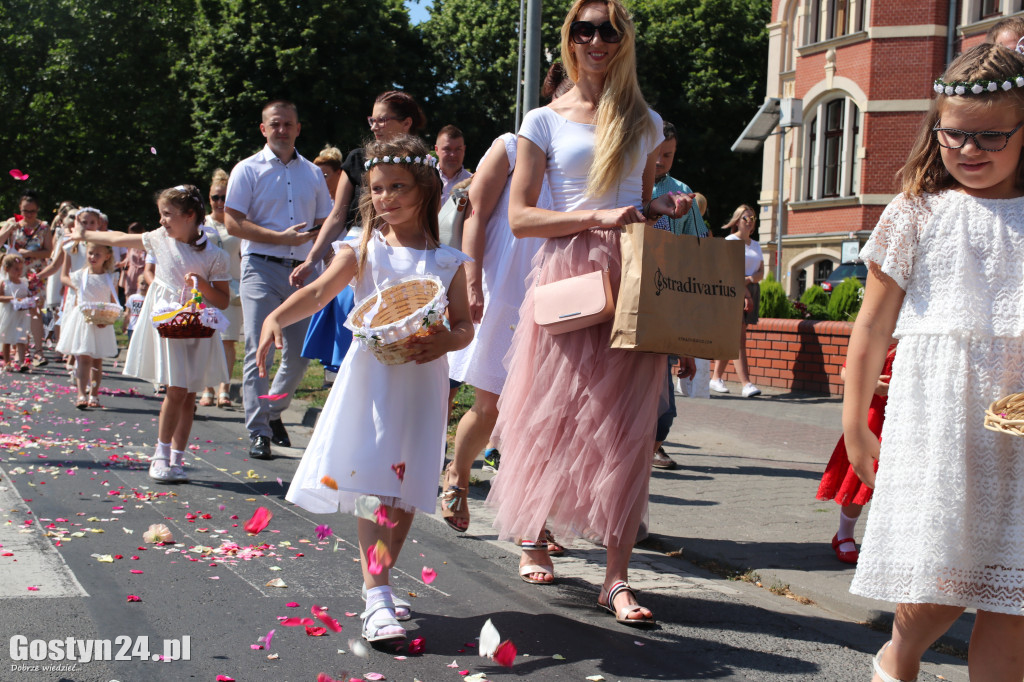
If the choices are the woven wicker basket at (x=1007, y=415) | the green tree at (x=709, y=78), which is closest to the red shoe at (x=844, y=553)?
the woven wicker basket at (x=1007, y=415)

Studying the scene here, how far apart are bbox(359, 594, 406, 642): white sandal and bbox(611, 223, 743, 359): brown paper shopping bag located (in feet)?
4.27

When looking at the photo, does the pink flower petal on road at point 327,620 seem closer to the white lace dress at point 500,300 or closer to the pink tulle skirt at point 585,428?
the pink tulle skirt at point 585,428

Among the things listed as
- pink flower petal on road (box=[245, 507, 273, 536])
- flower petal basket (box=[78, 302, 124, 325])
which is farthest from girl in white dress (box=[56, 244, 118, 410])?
pink flower petal on road (box=[245, 507, 273, 536])

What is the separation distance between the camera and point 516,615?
13.8 ft

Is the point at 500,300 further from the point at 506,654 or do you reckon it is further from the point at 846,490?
the point at 506,654

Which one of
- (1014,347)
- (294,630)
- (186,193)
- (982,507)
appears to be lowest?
(294,630)

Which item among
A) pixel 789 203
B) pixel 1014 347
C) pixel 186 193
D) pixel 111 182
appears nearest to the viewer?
pixel 1014 347

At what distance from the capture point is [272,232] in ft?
26.0

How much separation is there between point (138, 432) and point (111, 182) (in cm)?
3631

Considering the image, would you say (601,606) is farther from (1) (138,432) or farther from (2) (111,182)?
(2) (111,182)

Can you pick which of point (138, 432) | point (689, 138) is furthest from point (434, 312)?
point (689, 138)

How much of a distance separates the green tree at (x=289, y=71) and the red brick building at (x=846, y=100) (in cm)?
1396

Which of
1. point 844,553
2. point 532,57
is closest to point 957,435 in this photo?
point 844,553

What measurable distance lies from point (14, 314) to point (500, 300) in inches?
429
